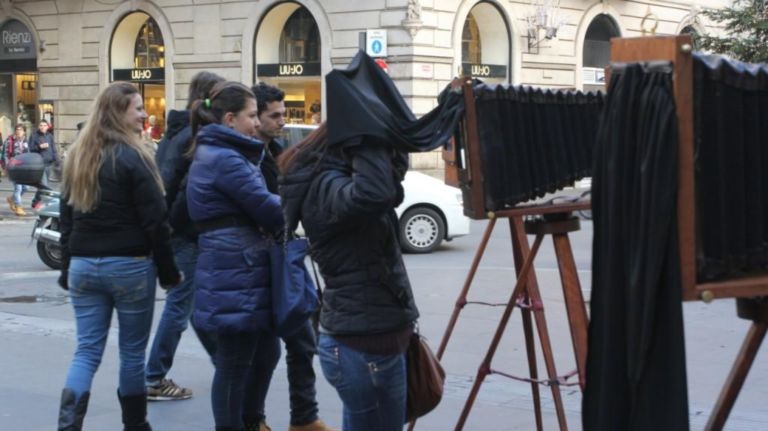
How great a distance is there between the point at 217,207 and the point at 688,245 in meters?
3.11

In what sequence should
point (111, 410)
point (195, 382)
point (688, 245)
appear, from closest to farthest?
1. point (688, 245)
2. point (111, 410)
3. point (195, 382)

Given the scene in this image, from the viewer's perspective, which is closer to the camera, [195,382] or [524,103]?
[524,103]

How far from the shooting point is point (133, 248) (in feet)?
19.7

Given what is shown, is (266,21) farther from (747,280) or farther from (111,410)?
(747,280)

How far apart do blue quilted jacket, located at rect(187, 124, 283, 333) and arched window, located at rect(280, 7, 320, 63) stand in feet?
80.1

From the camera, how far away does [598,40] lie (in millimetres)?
34250

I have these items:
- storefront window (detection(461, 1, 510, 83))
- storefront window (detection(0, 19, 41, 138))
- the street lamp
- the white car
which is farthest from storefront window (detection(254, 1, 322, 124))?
the white car

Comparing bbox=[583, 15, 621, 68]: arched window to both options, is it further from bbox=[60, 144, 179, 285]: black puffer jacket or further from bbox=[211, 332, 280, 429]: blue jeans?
bbox=[211, 332, 280, 429]: blue jeans

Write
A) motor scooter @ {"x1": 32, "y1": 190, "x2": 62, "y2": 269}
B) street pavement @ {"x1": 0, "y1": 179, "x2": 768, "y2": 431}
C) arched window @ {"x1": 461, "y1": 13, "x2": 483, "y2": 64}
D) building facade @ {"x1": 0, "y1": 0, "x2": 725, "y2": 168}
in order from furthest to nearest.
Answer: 1. arched window @ {"x1": 461, "y1": 13, "x2": 483, "y2": 64}
2. building facade @ {"x1": 0, "y1": 0, "x2": 725, "y2": 168}
3. motor scooter @ {"x1": 32, "y1": 190, "x2": 62, "y2": 269}
4. street pavement @ {"x1": 0, "y1": 179, "x2": 768, "y2": 431}

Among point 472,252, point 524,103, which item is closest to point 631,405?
point 524,103

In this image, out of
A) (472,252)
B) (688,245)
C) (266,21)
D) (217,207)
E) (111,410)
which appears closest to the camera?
(688,245)

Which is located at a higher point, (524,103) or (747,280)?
(524,103)

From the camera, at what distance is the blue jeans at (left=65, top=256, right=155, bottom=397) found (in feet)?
19.6

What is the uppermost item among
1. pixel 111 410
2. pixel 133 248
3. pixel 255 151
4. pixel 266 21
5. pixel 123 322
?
pixel 266 21
